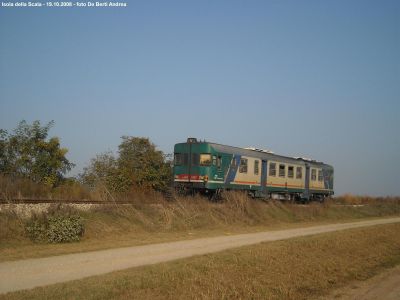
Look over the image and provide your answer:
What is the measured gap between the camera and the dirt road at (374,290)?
12055 millimetres

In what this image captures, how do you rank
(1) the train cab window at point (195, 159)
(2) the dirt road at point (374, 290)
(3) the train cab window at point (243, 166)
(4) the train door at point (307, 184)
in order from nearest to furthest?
(2) the dirt road at point (374, 290) → (1) the train cab window at point (195, 159) → (3) the train cab window at point (243, 166) → (4) the train door at point (307, 184)

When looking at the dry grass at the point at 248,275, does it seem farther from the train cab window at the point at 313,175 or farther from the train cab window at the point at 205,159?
the train cab window at the point at 313,175

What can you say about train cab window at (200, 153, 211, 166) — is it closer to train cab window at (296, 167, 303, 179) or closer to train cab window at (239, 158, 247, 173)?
train cab window at (239, 158, 247, 173)

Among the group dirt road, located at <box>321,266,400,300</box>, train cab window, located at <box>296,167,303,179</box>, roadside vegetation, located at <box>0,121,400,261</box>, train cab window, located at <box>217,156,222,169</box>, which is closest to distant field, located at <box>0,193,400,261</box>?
roadside vegetation, located at <box>0,121,400,261</box>

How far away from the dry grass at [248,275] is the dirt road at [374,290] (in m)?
0.32

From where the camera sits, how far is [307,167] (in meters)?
37.8

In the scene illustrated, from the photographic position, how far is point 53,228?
1507 centimetres

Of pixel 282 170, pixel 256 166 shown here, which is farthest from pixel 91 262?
pixel 282 170

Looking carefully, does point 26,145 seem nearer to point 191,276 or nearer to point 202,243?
point 202,243

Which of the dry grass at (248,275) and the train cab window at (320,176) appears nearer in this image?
the dry grass at (248,275)

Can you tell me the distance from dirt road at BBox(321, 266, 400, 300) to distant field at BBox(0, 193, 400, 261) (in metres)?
6.66

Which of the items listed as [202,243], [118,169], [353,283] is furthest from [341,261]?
[118,169]

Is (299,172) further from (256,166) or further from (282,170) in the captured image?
(256,166)

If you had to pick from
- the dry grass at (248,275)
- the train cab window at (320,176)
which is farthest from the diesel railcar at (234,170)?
the dry grass at (248,275)
